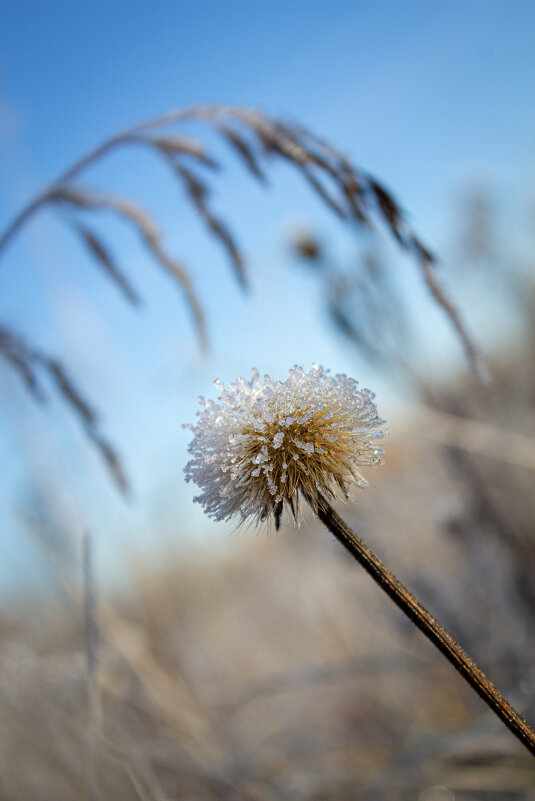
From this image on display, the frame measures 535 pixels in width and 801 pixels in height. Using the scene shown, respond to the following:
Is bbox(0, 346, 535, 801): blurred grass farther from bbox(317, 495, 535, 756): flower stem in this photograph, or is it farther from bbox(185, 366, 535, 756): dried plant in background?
bbox(317, 495, 535, 756): flower stem

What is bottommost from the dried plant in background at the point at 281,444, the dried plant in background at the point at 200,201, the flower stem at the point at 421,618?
the flower stem at the point at 421,618

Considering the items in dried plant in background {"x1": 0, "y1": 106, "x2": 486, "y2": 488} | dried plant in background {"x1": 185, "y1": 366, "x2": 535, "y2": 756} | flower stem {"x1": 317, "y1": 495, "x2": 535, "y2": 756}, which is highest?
dried plant in background {"x1": 0, "y1": 106, "x2": 486, "y2": 488}

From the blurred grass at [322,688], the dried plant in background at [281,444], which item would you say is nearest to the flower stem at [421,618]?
the dried plant in background at [281,444]

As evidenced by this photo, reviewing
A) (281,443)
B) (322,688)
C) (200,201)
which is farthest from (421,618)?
(322,688)

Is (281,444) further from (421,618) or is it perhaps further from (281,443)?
(421,618)

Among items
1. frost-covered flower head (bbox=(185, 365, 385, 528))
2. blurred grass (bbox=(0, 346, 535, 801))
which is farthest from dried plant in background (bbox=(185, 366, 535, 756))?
blurred grass (bbox=(0, 346, 535, 801))

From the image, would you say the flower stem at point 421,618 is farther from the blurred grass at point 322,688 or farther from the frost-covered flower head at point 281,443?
the blurred grass at point 322,688

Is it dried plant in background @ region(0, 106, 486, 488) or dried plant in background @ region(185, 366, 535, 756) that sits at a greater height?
dried plant in background @ region(0, 106, 486, 488)

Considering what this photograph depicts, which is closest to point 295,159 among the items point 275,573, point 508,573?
point 508,573
